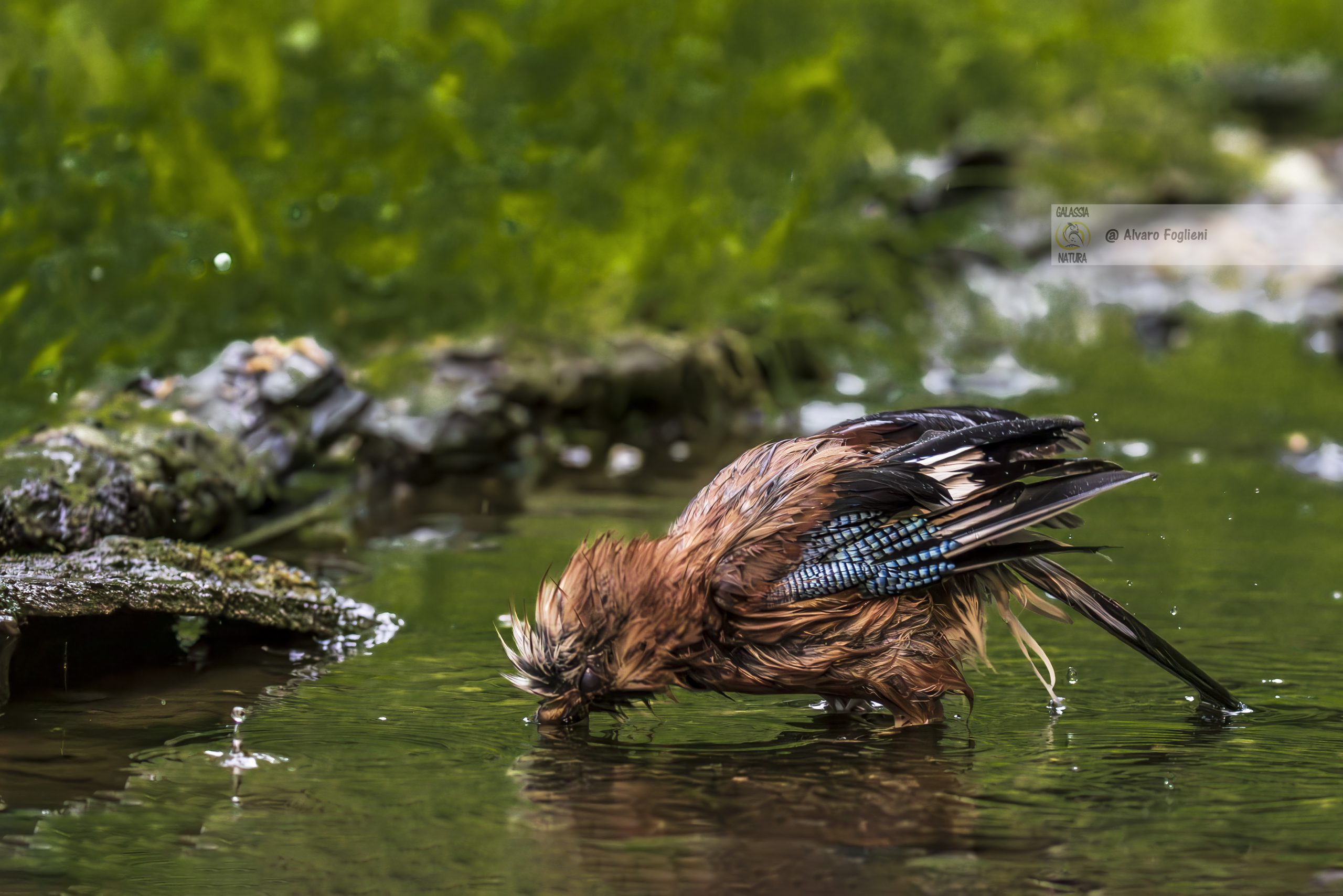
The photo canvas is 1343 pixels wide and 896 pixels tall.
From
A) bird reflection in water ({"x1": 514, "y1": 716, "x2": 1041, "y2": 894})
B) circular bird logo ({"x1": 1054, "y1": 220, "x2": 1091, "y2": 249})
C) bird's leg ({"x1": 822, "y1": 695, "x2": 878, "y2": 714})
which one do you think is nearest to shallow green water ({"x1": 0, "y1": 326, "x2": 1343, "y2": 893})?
bird reflection in water ({"x1": 514, "y1": 716, "x2": 1041, "y2": 894})

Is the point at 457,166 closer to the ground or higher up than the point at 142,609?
higher up

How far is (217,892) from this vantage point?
3.19 m

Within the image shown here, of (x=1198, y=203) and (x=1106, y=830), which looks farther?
(x=1198, y=203)

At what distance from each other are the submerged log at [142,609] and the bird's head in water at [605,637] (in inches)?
47.7

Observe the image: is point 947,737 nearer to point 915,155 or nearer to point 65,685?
point 65,685

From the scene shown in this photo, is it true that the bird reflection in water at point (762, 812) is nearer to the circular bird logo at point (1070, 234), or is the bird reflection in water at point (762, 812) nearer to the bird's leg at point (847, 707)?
the bird's leg at point (847, 707)

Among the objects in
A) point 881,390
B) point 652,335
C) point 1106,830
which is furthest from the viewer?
point 881,390

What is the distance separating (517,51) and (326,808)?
5.90m

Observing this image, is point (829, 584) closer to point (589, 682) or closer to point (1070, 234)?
point (589, 682)

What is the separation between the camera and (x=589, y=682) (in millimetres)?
4281

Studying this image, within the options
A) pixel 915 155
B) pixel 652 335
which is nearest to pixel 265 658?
pixel 652 335

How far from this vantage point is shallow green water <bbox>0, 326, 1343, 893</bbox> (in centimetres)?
333

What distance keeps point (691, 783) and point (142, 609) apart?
6.24ft

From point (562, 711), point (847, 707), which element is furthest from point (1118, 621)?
point (562, 711)
